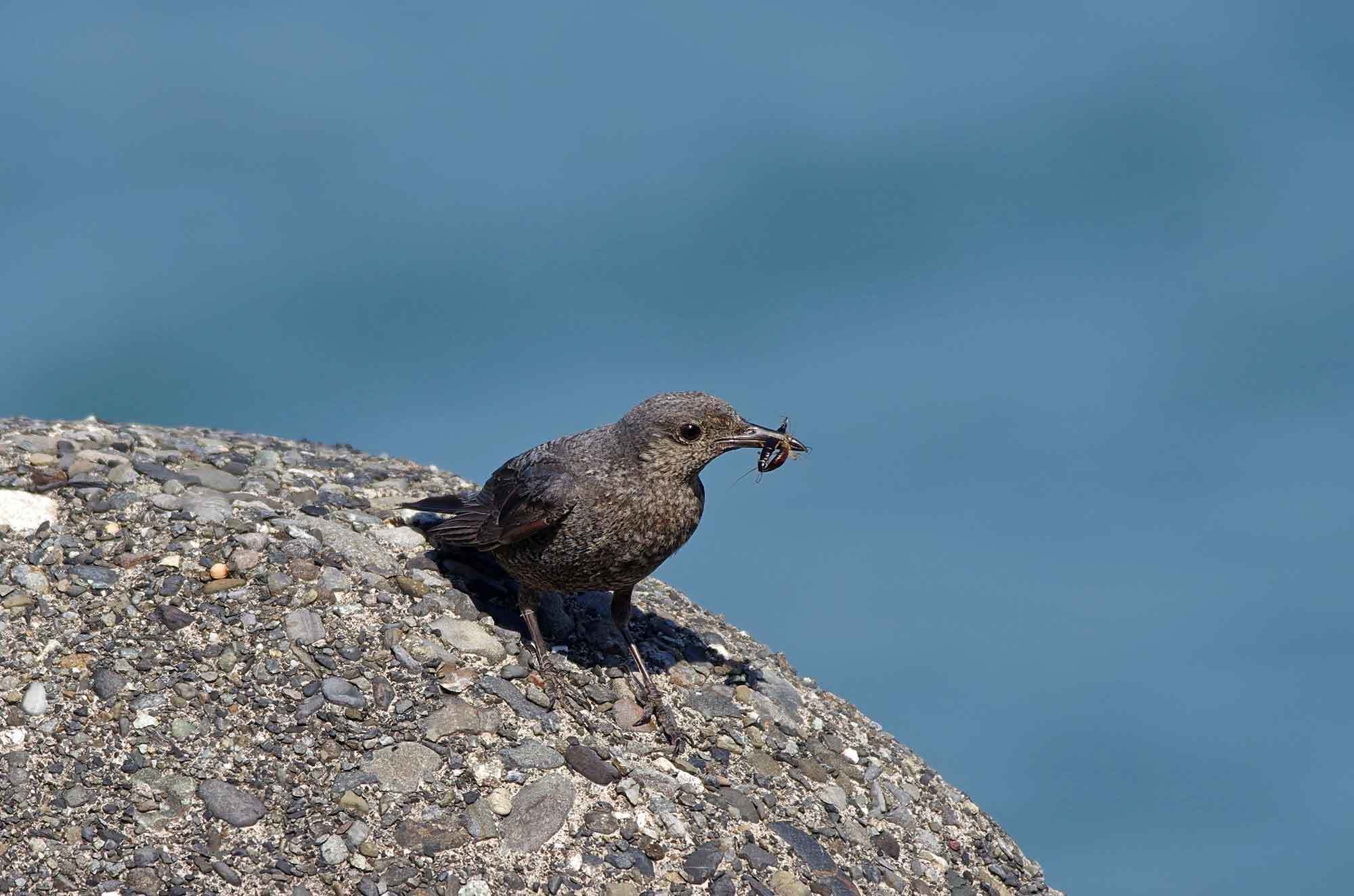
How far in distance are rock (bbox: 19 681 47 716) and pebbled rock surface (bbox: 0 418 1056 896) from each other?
1cm

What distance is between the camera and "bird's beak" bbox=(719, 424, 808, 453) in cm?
752

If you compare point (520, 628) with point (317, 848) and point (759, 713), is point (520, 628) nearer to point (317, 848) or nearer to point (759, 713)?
point (759, 713)

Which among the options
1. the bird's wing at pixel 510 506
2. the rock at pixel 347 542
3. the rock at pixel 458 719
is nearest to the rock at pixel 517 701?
the rock at pixel 458 719

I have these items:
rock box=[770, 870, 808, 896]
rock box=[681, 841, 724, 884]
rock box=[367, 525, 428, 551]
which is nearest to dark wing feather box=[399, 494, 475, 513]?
rock box=[367, 525, 428, 551]

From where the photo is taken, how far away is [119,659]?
708cm

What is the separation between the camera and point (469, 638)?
7699mm

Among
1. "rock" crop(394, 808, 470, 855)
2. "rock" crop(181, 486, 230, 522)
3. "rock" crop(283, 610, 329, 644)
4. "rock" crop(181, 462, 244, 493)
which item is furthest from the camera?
"rock" crop(181, 462, 244, 493)

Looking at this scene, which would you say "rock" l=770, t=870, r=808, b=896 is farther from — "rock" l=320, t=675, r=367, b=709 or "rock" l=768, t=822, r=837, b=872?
"rock" l=320, t=675, r=367, b=709

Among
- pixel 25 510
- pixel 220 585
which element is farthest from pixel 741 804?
pixel 25 510

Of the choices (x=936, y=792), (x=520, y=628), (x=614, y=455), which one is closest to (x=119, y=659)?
(x=520, y=628)

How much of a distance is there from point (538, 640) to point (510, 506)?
738 mm

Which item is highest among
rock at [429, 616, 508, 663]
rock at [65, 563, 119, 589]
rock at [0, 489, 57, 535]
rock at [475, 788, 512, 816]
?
rock at [429, 616, 508, 663]

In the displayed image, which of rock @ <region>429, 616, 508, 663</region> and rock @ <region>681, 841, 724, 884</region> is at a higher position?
rock @ <region>429, 616, 508, 663</region>

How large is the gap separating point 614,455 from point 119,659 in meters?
2.66
